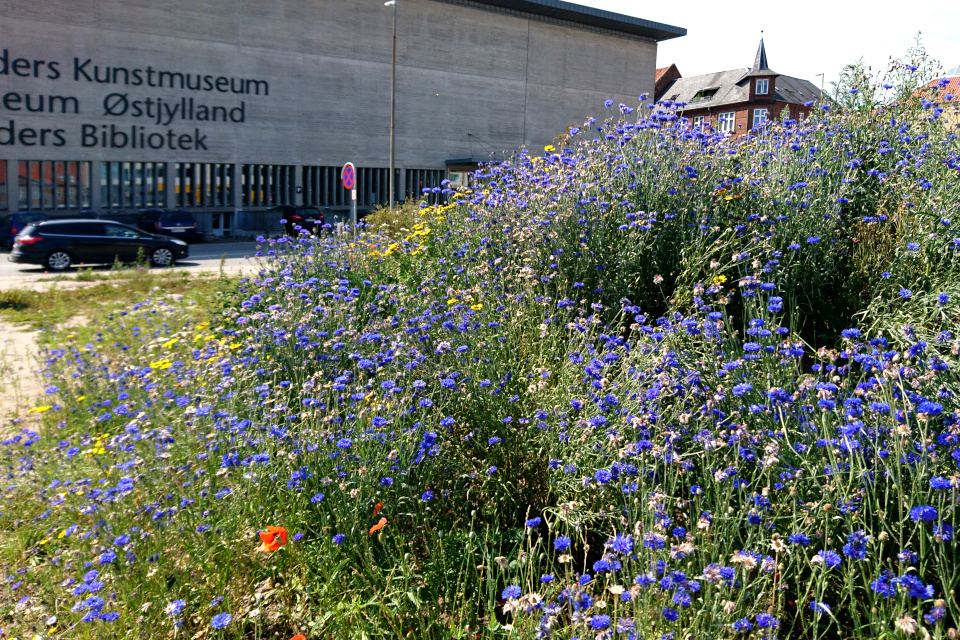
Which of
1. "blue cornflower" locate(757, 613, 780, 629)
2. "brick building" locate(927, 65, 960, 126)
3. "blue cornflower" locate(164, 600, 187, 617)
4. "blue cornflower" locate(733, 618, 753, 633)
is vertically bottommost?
"blue cornflower" locate(164, 600, 187, 617)

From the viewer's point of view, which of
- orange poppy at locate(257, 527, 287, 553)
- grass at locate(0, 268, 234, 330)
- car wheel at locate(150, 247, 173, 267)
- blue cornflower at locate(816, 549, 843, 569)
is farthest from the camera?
car wheel at locate(150, 247, 173, 267)

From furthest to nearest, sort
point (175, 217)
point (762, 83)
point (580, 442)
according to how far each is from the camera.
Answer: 1. point (762, 83)
2. point (175, 217)
3. point (580, 442)

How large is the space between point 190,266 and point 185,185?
586 inches

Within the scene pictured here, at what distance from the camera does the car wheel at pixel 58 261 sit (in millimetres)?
19859

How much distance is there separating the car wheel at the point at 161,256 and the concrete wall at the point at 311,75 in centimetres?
1211

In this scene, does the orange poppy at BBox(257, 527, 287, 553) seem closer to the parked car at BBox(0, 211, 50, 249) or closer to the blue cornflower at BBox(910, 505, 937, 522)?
the blue cornflower at BBox(910, 505, 937, 522)

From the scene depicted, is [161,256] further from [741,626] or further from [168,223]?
[741,626]

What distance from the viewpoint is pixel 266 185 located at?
36.2 metres

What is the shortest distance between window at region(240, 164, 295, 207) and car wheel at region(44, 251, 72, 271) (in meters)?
15.8

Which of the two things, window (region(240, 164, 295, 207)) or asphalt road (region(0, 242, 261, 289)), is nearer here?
asphalt road (region(0, 242, 261, 289))

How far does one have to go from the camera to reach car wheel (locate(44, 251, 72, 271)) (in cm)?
1986

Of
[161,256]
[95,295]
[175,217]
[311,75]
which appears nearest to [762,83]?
[311,75]

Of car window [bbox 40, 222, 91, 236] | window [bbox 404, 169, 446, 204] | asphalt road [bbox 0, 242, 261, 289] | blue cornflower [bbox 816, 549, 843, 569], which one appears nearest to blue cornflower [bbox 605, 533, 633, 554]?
blue cornflower [bbox 816, 549, 843, 569]

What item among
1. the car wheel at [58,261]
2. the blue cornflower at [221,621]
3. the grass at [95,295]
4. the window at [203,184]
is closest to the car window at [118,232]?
the car wheel at [58,261]
